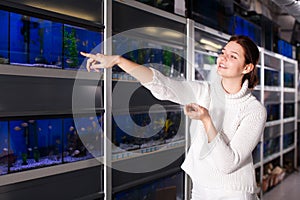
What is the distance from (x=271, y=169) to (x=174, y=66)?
3191 millimetres

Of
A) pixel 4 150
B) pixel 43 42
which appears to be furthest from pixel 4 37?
pixel 4 150

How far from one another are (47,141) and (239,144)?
107 centimetres

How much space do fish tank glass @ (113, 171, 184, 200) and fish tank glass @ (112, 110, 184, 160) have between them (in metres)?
0.28

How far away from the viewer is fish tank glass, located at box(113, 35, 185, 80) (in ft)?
8.03

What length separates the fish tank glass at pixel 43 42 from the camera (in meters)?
1.75

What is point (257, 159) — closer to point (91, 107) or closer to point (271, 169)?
point (271, 169)

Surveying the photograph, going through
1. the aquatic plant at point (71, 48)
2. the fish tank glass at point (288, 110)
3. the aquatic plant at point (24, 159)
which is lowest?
the aquatic plant at point (24, 159)

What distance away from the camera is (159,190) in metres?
2.95

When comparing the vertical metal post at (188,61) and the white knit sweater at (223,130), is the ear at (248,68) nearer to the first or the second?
the white knit sweater at (223,130)

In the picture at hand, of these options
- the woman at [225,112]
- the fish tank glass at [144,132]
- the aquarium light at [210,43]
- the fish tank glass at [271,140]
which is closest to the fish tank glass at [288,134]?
the fish tank glass at [271,140]

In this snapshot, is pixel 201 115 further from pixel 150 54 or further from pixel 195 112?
pixel 150 54

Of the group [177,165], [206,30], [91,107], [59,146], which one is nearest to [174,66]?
[206,30]

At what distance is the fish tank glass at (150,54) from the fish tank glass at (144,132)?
1.06 ft

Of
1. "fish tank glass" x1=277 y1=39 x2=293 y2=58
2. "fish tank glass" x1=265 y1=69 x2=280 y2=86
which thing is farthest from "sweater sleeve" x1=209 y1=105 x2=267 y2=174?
"fish tank glass" x1=277 y1=39 x2=293 y2=58
